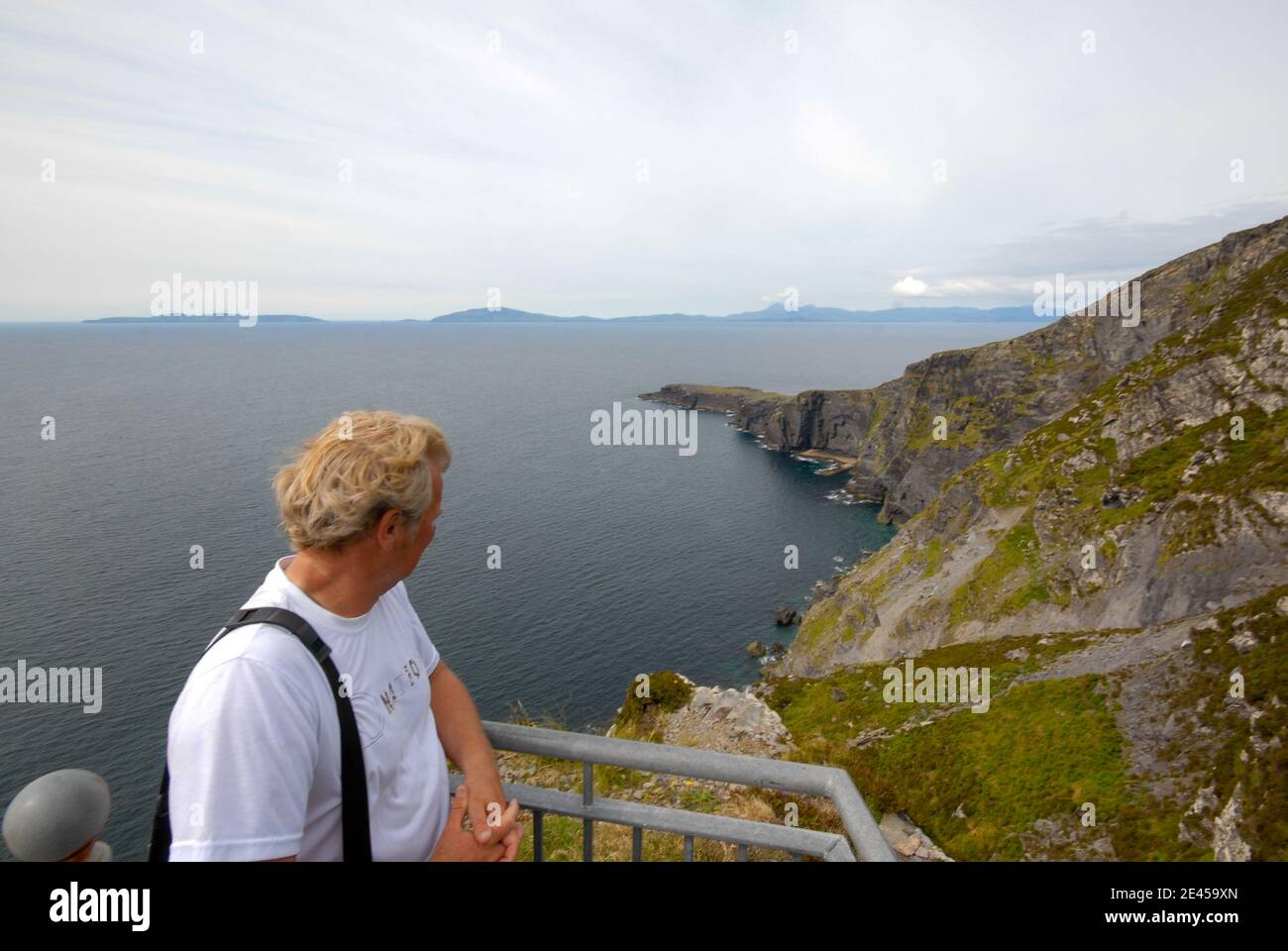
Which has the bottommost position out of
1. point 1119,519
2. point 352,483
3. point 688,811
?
point 1119,519

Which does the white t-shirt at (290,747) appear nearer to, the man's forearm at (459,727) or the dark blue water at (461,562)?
the man's forearm at (459,727)

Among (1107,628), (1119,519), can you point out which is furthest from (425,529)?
(1119,519)

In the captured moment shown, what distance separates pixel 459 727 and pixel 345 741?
122 centimetres

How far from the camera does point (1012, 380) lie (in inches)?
3890

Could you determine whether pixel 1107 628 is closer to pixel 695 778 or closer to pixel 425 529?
pixel 695 778

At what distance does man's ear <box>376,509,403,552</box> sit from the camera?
129 inches

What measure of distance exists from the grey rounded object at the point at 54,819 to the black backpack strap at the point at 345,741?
0.52 meters

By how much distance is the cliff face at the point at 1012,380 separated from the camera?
78562 millimetres

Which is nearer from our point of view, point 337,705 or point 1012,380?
point 337,705

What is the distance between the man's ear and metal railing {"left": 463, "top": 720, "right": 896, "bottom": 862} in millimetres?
1380

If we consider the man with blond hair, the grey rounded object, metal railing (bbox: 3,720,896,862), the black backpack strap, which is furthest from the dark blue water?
the grey rounded object
